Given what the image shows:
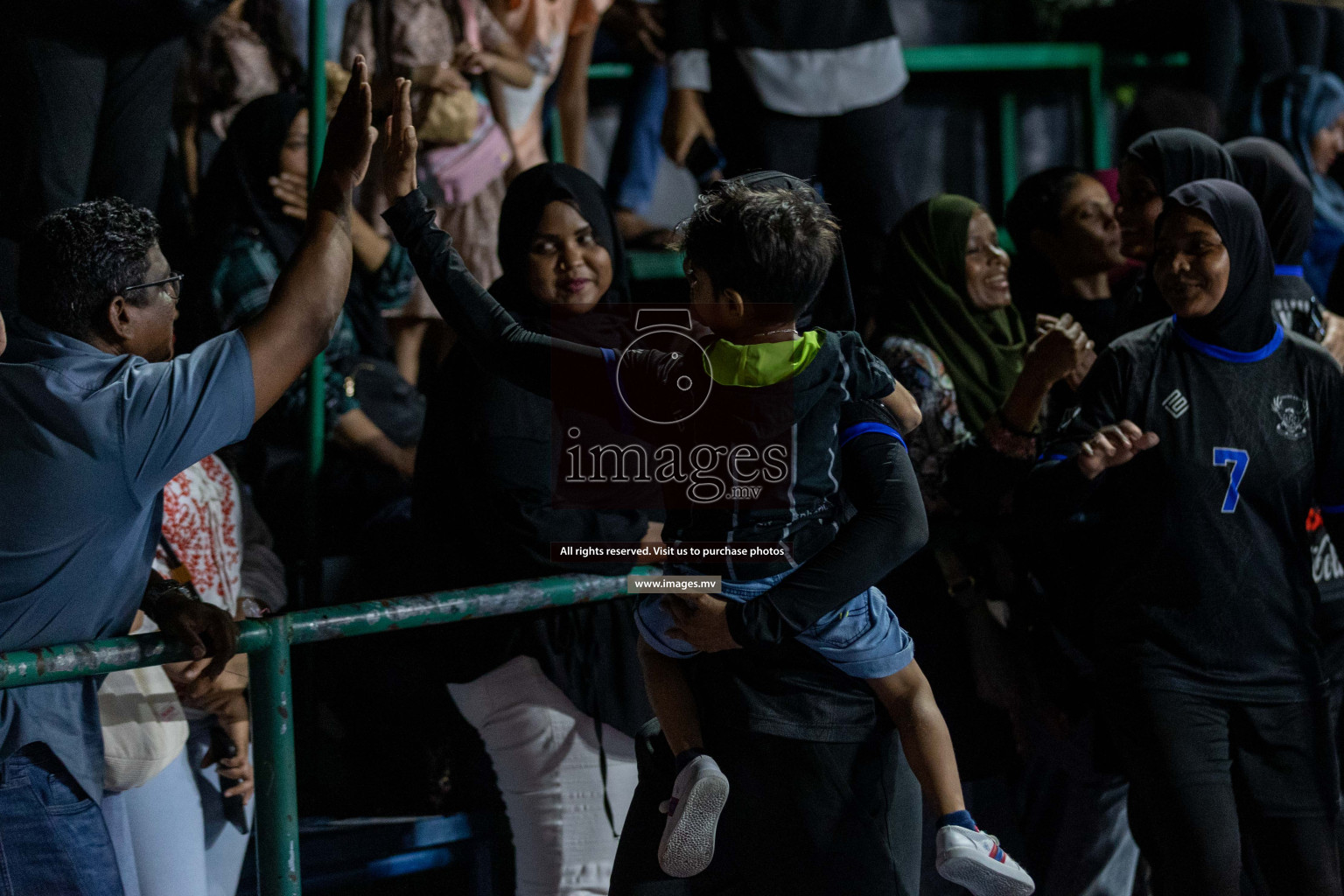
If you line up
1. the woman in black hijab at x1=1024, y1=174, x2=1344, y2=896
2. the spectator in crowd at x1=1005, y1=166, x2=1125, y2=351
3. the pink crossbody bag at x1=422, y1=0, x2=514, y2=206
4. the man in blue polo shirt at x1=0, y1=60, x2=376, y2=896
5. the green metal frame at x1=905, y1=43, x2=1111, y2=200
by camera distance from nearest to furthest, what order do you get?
1. the man in blue polo shirt at x1=0, y1=60, x2=376, y2=896
2. the woman in black hijab at x1=1024, y1=174, x2=1344, y2=896
3. the spectator in crowd at x1=1005, y1=166, x2=1125, y2=351
4. the pink crossbody bag at x1=422, y1=0, x2=514, y2=206
5. the green metal frame at x1=905, y1=43, x2=1111, y2=200

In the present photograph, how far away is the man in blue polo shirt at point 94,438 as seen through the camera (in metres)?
1.95

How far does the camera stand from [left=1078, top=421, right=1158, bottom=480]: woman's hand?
255 cm

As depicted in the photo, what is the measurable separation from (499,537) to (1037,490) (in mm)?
1078

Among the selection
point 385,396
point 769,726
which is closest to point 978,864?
point 769,726

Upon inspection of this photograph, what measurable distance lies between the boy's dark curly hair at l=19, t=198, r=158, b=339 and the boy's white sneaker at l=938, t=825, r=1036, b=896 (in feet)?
4.91

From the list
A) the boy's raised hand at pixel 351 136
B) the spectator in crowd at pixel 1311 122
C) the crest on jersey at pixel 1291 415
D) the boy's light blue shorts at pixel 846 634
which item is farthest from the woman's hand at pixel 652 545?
the spectator in crowd at pixel 1311 122

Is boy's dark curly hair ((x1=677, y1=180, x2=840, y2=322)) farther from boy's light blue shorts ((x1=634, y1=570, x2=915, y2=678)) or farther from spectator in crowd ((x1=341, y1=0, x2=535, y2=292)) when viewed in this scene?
spectator in crowd ((x1=341, y1=0, x2=535, y2=292))

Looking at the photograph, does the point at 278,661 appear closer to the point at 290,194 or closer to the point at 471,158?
the point at 290,194

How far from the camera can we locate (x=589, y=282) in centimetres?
308

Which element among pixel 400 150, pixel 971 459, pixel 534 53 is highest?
pixel 534 53

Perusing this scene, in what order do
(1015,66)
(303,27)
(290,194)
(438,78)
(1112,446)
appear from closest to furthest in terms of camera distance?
(1112,446) → (290,194) → (438,78) → (303,27) → (1015,66)

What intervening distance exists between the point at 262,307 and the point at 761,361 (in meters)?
1.79

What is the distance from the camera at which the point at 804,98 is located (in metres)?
4.27

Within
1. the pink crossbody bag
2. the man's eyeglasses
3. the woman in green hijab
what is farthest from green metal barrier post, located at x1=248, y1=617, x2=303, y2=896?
the pink crossbody bag
